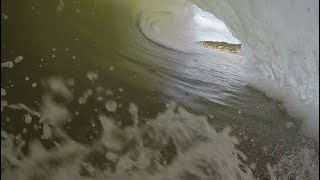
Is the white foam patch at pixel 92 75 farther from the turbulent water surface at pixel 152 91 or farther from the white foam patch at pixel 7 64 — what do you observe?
the white foam patch at pixel 7 64

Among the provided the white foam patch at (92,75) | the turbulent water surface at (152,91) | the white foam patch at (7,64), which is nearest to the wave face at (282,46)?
the turbulent water surface at (152,91)

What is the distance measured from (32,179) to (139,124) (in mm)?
255

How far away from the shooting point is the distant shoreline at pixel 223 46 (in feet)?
3.60

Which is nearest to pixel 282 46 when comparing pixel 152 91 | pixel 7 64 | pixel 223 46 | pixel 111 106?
pixel 223 46

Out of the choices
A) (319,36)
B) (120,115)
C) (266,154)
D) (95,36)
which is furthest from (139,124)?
(319,36)

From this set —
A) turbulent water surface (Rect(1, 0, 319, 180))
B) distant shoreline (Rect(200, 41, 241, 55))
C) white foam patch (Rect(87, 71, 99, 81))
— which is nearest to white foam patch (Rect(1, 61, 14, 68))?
turbulent water surface (Rect(1, 0, 319, 180))

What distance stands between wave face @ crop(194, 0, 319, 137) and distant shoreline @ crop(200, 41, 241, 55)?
0.06 ft

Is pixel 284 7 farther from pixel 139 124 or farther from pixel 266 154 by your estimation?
pixel 139 124

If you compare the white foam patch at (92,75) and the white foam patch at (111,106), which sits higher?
the white foam patch at (92,75)

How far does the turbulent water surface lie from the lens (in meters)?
0.93

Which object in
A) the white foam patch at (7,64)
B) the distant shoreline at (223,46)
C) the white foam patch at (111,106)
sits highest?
the distant shoreline at (223,46)

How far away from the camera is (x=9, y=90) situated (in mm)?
916

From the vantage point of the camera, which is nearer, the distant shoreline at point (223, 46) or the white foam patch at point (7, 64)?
the white foam patch at point (7, 64)

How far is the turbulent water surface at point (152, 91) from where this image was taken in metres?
0.93
